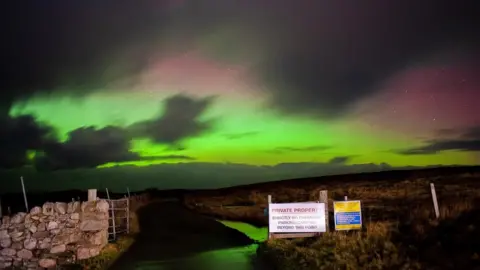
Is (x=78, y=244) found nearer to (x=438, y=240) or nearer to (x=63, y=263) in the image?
(x=63, y=263)

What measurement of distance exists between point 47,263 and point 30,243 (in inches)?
27.4

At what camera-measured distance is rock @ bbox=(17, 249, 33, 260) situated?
44.9ft

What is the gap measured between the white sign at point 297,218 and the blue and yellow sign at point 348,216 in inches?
22.0

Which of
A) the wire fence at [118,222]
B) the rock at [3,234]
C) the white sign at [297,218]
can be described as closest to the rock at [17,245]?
the rock at [3,234]

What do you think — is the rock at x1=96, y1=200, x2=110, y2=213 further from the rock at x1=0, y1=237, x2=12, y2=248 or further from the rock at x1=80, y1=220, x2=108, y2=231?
the rock at x1=0, y1=237, x2=12, y2=248

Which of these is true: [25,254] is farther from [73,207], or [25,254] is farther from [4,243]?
[73,207]

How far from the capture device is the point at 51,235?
14055 mm

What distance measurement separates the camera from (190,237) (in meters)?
20.6

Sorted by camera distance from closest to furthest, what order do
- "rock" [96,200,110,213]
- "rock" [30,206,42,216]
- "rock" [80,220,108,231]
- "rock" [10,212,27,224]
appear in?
"rock" [10,212,27,224]
"rock" [30,206,42,216]
"rock" [80,220,108,231]
"rock" [96,200,110,213]

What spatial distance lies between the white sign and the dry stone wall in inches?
191

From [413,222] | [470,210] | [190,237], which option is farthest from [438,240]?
[190,237]

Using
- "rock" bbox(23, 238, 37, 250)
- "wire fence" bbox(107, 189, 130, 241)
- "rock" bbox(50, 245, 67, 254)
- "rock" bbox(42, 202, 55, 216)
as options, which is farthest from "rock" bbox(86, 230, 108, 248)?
"wire fence" bbox(107, 189, 130, 241)

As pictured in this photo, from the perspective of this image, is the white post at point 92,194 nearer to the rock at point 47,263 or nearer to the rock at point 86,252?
the rock at point 86,252

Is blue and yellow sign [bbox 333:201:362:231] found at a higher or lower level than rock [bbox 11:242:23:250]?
higher
